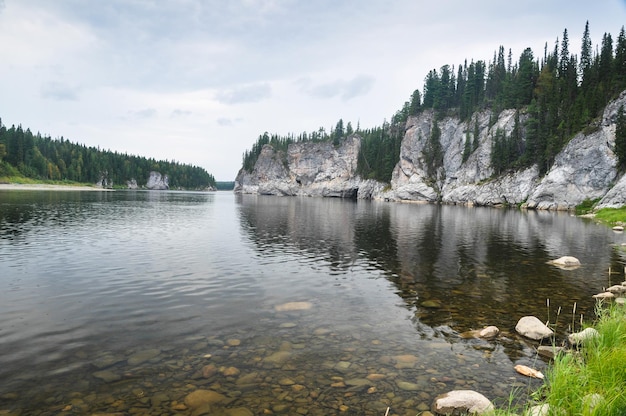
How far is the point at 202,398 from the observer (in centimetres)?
Answer: 898

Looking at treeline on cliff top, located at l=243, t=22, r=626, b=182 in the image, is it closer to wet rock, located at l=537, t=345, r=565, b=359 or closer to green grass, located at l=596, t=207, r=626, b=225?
green grass, located at l=596, t=207, r=626, b=225

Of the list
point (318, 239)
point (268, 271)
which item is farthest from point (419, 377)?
point (318, 239)

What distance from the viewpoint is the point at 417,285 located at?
810 inches

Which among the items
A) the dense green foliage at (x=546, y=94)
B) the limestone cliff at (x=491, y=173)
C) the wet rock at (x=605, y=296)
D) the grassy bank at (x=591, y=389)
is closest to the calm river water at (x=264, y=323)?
the wet rock at (x=605, y=296)

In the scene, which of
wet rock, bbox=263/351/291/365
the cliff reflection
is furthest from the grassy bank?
the cliff reflection

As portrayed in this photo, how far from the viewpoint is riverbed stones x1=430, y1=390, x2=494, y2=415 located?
817 centimetres

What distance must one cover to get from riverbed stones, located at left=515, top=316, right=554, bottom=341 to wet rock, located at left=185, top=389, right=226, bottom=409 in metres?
10.8

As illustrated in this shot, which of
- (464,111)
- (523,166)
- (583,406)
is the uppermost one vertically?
(464,111)

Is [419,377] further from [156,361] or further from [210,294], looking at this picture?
[210,294]

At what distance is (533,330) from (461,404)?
21.7 feet

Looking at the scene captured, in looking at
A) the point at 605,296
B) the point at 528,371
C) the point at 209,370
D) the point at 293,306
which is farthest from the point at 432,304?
the point at 209,370

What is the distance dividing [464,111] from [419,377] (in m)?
168

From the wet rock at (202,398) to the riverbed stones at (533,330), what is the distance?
35.3 feet

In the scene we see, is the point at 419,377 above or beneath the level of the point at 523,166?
beneath
